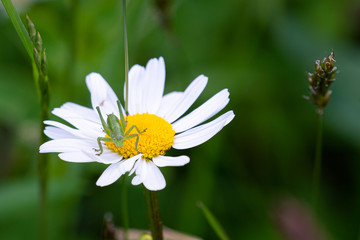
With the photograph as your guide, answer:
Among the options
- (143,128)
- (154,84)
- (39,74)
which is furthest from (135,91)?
(39,74)

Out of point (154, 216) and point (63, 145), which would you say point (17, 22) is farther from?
point (154, 216)

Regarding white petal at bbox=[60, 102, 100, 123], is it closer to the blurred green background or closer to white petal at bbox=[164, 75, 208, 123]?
white petal at bbox=[164, 75, 208, 123]

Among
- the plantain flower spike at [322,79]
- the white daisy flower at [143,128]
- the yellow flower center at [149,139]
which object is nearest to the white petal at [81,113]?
the white daisy flower at [143,128]

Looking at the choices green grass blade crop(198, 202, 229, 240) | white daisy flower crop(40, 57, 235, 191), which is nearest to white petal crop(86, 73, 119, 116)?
white daisy flower crop(40, 57, 235, 191)

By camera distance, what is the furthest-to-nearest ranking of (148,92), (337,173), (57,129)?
1. (337,173)
2. (148,92)
3. (57,129)

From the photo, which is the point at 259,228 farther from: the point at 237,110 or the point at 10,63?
the point at 10,63

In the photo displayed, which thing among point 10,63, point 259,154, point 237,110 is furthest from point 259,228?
point 10,63
